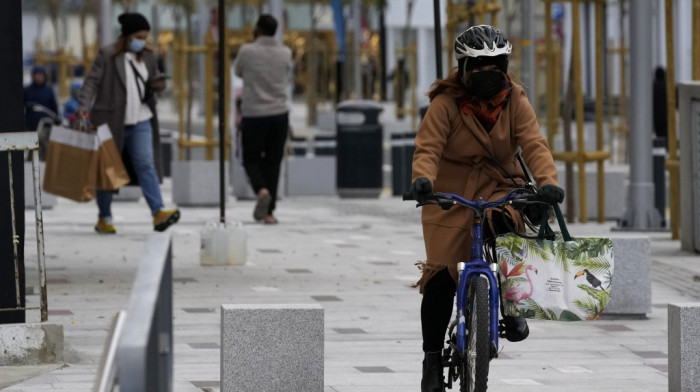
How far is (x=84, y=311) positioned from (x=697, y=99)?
597 cm

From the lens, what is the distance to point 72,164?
13.8 m

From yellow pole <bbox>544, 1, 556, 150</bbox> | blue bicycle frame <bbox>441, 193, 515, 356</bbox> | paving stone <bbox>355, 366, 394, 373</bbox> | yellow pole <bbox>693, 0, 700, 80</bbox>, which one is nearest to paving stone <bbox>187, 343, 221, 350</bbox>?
paving stone <bbox>355, 366, 394, 373</bbox>

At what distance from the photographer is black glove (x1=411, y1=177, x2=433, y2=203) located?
19.3 ft

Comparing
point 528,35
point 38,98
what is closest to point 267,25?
point 528,35

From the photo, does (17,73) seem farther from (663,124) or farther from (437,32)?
(663,124)

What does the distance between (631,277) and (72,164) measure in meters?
5.73

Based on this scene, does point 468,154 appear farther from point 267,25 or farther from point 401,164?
point 401,164

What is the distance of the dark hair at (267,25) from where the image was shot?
53.7 feet

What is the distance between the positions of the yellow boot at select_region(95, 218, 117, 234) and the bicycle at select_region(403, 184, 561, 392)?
9286 mm

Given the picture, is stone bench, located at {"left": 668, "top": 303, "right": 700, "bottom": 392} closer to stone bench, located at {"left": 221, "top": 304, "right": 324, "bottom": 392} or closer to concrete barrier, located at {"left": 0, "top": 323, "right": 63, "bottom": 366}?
stone bench, located at {"left": 221, "top": 304, "right": 324, "bottom": 392}

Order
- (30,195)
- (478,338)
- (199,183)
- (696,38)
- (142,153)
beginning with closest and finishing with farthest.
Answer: (478,338)
(142,153)
(696,38)
(30,195)
(199,183)

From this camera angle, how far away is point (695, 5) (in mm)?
14445

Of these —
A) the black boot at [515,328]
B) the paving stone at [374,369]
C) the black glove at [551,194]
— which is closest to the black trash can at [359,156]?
the paving stone at [374,369]

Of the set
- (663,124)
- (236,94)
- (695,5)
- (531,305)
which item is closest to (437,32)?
(531,305)
